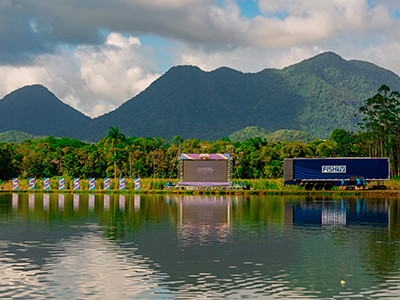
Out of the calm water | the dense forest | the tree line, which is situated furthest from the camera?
the dense forest

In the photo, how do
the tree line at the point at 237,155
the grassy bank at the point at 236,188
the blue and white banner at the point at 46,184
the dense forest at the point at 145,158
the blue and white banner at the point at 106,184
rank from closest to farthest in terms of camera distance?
1. the grassy bank at the point at 236,188
2. the blue and white banner at the point at 106,184
3. the blue and white banner at the point at 46,184
4. the tree line at the point at 237,155
5. the dense forest at the point at 145,158

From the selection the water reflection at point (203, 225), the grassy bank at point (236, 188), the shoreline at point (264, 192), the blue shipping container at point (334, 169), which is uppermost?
the blue shipping container at point (334, 169)

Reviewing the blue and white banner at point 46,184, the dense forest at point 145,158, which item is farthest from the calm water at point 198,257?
the dense forest at point 145,158

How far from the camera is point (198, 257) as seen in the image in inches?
979

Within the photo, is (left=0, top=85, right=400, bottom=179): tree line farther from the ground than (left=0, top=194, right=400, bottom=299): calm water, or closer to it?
farther from the ground

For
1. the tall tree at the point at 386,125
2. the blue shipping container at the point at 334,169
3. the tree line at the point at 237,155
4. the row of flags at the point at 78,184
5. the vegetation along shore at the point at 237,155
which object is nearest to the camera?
the blue shipping container at the point at 334,169

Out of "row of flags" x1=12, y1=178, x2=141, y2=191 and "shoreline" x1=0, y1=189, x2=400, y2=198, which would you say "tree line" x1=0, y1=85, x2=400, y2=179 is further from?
"shoreline" x1=0, y1=189, x2=400, y2=198

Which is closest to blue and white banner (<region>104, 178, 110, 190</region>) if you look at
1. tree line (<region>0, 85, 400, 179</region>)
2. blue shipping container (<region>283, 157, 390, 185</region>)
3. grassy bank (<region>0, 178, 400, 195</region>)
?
grassy bank (<region>0, 178, 400, 195</region>)

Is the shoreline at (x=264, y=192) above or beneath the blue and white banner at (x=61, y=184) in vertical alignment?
beneath

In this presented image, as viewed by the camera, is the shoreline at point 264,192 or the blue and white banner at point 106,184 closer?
the shoreline at point 264,192

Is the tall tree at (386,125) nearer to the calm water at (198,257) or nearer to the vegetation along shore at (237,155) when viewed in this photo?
the vegetation along shore at (237,155)

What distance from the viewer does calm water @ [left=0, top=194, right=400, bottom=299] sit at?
→ 754 inches

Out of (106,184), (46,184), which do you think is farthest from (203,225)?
(46,184)

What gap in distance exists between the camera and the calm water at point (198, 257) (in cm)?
1916
